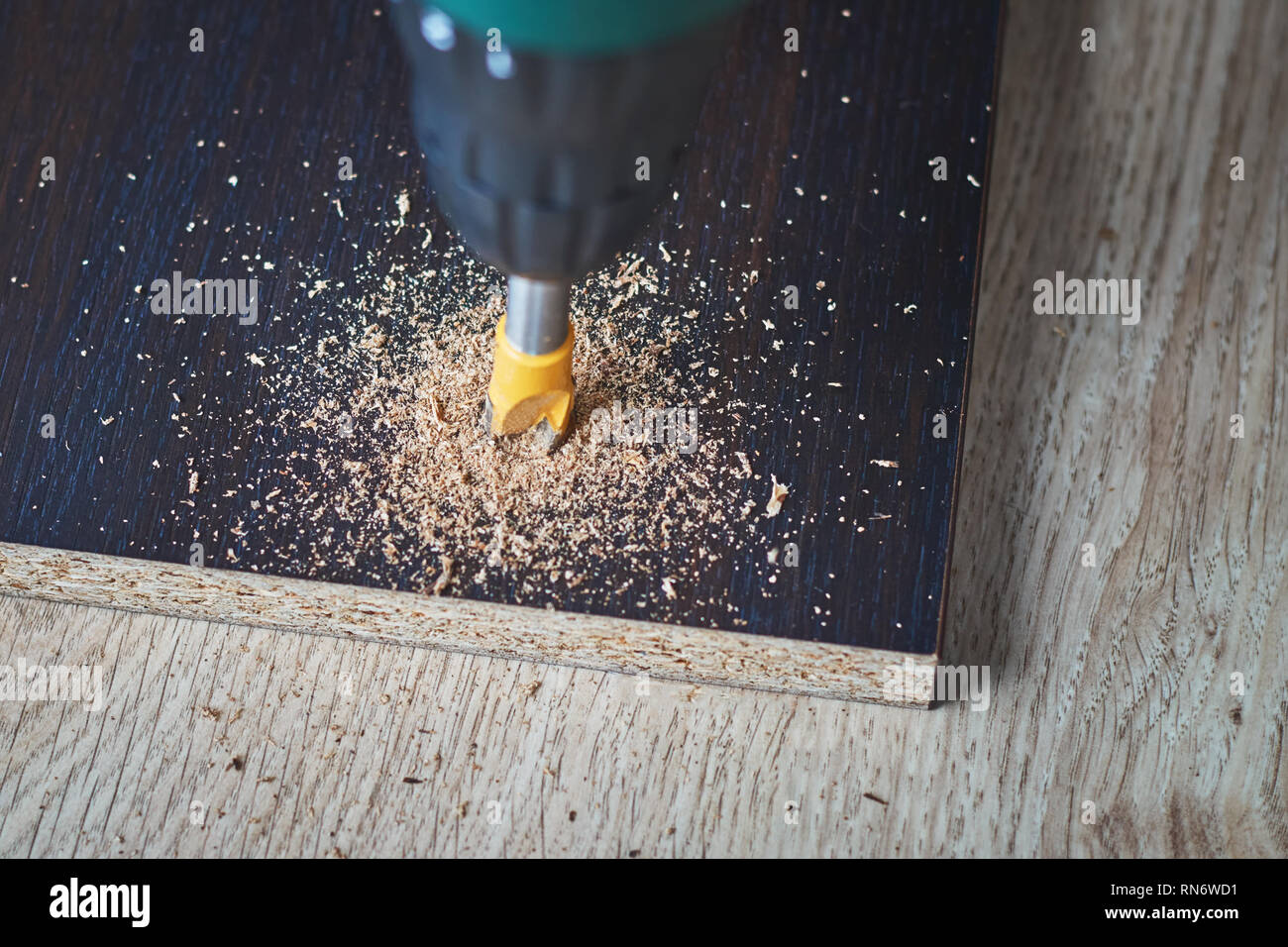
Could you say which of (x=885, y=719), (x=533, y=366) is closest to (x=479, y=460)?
(x=533, y=366)

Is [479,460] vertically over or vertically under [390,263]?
under

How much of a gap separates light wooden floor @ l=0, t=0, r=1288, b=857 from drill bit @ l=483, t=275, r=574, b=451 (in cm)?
15

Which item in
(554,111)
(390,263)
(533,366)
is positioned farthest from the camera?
(390,263)

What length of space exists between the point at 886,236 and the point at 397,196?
30 centimetres

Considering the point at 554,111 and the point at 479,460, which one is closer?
the point at 554,111

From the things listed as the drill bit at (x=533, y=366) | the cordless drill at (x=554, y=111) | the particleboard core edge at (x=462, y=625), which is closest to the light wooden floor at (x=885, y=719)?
the particleboard core edge at (x=462, y=625)

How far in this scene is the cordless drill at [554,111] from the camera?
1.26 ft

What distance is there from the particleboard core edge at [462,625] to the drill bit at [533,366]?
10 cm

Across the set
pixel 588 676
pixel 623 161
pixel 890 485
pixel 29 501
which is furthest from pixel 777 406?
pixel 29 501

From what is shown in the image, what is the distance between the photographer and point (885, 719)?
28.9 inches

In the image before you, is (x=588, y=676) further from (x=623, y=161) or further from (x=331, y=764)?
(x=623, y=161)

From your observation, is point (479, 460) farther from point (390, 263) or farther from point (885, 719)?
point (885, 719)

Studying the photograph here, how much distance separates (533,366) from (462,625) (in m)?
0.16

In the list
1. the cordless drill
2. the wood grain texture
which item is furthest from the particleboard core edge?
the cordless drill
